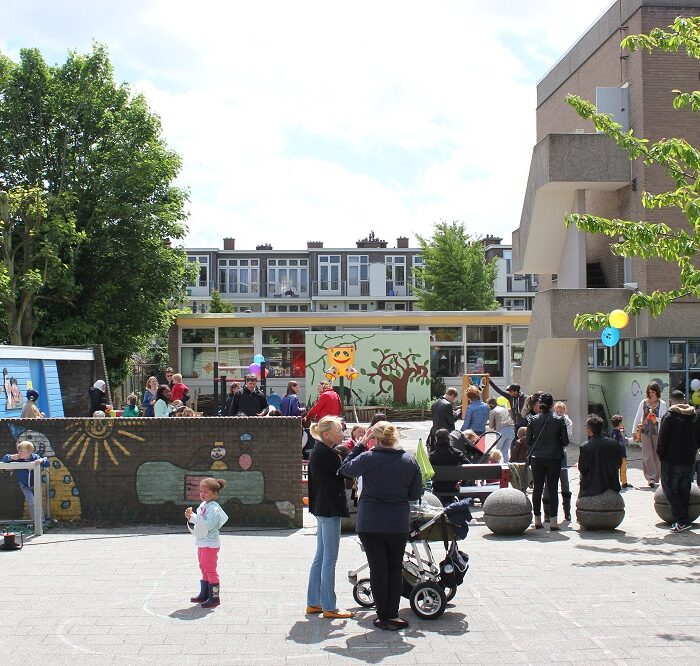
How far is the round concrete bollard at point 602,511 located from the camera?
1155cm

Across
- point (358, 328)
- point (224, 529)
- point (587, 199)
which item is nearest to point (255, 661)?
point (224, 529)

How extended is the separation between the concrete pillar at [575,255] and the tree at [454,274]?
73.8 feet

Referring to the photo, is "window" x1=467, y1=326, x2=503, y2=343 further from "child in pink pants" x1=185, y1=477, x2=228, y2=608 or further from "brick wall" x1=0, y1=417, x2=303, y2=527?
"child in pink pants" x1=185, y1=477, x2=228, y2=608

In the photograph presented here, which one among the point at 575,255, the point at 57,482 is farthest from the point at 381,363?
the point at 57,482

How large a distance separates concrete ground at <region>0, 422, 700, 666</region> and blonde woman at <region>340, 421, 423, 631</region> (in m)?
0.32

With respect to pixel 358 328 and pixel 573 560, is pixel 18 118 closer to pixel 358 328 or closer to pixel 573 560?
pixel 358 328

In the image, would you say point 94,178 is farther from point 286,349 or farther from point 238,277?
point 238,277

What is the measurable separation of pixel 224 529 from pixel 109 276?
23.1 metres

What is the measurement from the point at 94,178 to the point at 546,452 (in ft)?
81.6

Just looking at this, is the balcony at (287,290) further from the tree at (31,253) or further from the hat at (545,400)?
the hat at (545,400)

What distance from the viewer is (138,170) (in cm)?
3259

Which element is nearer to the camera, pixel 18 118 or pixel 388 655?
pixel 388 655

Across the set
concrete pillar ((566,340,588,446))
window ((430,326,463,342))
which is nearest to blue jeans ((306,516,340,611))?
concrete pillar ((566,340,588,446))

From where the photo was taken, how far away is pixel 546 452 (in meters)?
11.9
